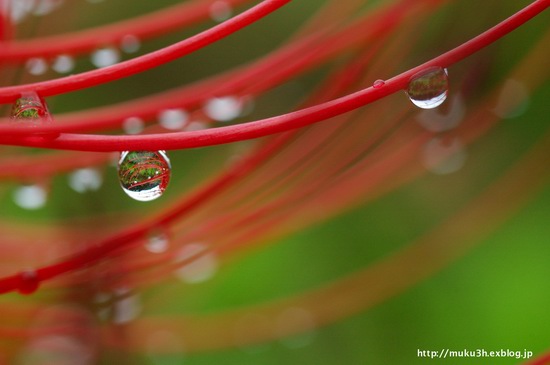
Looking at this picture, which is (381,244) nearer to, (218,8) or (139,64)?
(218,8)

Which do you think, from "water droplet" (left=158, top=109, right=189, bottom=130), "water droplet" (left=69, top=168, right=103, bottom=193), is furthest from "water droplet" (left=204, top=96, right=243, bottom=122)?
"water droplet" (left=69, top=168, right=103, bottom=193)

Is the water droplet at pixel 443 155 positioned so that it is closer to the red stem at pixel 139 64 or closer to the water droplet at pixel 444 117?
the water droplet at pixel 444 117

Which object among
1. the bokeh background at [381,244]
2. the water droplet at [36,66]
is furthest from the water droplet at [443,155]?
the water droplet at [36,66]

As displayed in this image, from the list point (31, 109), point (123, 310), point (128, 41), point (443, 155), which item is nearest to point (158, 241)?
point (123, 310)

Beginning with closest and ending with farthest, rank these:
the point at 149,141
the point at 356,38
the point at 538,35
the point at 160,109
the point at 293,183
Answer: the point at 149,141 < the point at 160,109 < the point at 356,38 < the point at 293,183 < the point at 538,35

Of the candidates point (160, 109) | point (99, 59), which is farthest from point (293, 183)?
point (160, 109)

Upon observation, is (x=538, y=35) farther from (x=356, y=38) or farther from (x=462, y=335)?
(x=356, y=38)

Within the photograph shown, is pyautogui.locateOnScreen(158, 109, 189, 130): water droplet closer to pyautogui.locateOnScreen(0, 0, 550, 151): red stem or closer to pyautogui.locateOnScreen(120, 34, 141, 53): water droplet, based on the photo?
pyautogui.locateOnScreen(120, 34, 141, 53): water droplet
